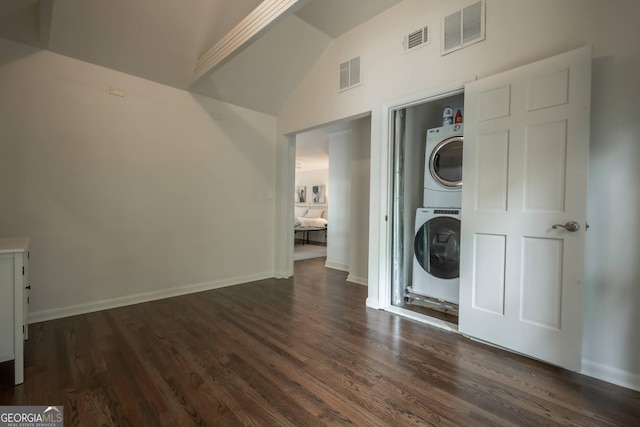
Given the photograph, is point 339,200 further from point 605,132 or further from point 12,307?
point 12,307

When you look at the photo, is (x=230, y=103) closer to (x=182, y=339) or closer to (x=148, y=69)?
(x=148, y=69)

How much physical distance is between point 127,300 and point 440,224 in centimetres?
331

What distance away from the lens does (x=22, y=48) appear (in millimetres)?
2383

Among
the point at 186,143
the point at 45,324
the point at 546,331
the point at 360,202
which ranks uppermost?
the point at 186,143

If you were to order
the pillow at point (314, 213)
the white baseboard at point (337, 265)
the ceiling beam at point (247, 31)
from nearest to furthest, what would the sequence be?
the ceiling beam at point (247, 31) → the white baseboard at point (337, 265) → the pillow at point (314, 213)

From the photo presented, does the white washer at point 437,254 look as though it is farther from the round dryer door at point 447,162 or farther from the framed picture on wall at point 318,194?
Result: the framed picture on wall at point 318,194

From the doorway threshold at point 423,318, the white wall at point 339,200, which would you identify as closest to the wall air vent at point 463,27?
the doorway threshold at point 423,318

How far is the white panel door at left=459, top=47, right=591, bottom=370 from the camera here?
1.75 meters

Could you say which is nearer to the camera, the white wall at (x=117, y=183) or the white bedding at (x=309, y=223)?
the white wall at (x=117, y=183)

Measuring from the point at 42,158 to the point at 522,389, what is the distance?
3.98 metres

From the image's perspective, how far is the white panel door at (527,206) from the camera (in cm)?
175

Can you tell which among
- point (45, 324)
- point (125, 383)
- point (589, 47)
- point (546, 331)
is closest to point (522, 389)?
point (546, 331)

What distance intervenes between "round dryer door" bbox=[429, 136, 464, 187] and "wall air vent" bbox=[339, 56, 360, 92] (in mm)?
1118

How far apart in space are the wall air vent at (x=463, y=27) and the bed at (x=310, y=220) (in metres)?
5.43
